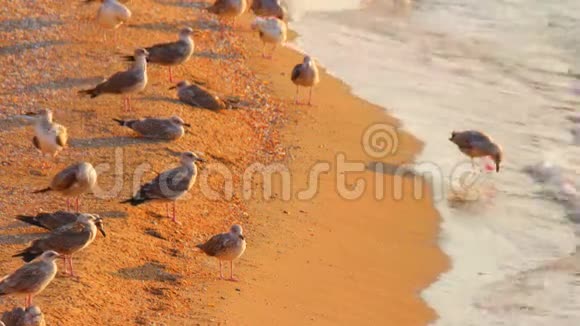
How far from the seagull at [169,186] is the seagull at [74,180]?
0.50 metres

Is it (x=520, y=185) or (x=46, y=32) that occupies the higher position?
(x=46, y=32)

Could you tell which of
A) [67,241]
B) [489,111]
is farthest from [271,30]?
[67,241]

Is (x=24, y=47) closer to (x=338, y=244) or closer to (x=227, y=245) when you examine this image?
(x=338, y=244)

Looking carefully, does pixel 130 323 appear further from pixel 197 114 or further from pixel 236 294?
pixel 197 114

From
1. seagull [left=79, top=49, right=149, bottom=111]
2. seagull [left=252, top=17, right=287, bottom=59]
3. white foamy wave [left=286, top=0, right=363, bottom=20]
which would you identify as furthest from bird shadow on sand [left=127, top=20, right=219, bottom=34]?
seagull [left=79, top=49, right=149, bottom=111]

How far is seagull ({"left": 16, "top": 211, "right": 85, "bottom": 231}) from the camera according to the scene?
10273 mm

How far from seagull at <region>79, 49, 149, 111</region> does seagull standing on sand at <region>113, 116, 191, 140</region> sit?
777 mm

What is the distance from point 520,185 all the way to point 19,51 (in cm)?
670

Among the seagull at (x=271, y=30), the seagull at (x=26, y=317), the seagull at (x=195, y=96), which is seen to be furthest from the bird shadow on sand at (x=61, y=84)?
the seagull at (x=26, y=317)

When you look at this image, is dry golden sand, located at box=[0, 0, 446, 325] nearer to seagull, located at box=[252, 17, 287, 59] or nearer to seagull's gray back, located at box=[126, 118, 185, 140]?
seagull's gray back, located at box=[126, 118, 185, 140]

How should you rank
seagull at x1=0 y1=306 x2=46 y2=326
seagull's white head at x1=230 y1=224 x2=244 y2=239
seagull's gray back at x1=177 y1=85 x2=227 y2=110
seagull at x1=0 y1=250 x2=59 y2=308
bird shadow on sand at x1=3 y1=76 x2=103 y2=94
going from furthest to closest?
seagull's gray back at x1=177 y1=85 x2=227 y2=110, bird shadow on sand at x1=3 y1=76 x2=103 y2=94, seagull's white head at x1=230 y1=224 x2=244 y2=239, seagull at x1=0 y1=250 x2=59 y2=308, seagull at x1=0 y1=306 x2=46 y2=326

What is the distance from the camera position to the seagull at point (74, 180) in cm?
1083

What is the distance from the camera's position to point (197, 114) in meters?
14.0

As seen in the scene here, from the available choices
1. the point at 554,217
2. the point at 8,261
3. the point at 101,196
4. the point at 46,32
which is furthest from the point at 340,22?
the point at 8,261
